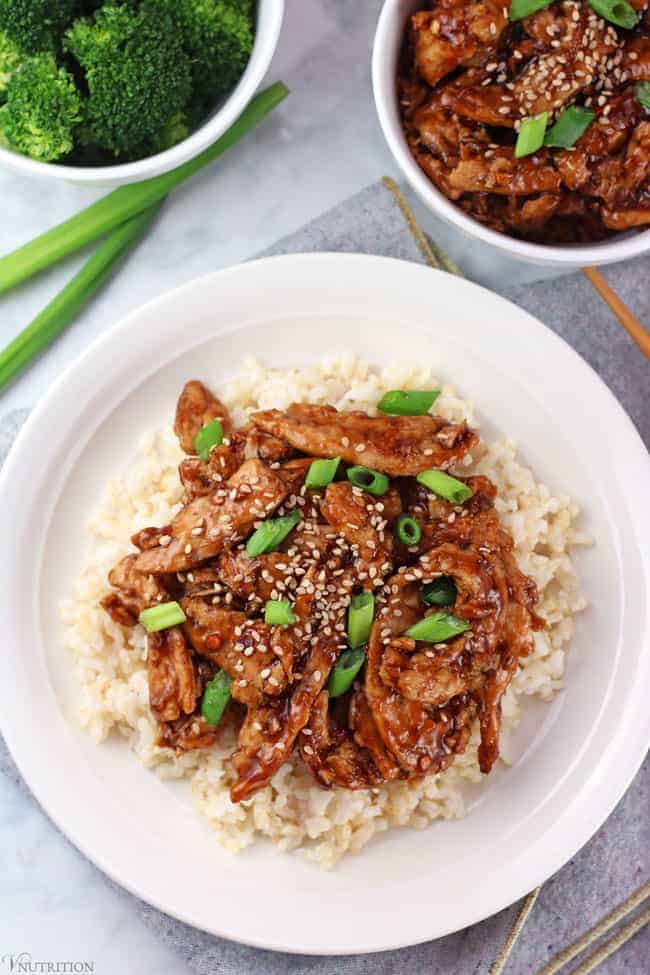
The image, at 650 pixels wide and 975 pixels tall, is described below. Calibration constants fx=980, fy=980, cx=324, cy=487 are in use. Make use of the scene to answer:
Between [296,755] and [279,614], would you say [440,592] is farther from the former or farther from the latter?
[296,755]

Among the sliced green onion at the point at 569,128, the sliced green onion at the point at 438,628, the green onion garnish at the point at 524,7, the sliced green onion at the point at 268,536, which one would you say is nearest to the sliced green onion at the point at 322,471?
the sliced green onion at the point at 268,536

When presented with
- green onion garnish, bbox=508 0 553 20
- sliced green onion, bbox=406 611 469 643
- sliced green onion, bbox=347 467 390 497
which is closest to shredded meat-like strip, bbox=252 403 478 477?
sliced green onion, bbox=347 467 390 497

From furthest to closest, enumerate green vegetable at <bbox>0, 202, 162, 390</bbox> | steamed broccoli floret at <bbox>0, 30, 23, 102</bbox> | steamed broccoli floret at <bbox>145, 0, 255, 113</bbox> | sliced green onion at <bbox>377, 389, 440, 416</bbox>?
1. green vegetable at <bbox>0, 202, 162, 390</bbox>
2. sliced green onion at <bbox>377, 389, 440, 416</bbox>
3. steamed broccoli floret at <bbox>145, 0, 255, 113</bbox>
4. steamed broccoli floret at <bbox>0, 30, 23, 102</bbox>

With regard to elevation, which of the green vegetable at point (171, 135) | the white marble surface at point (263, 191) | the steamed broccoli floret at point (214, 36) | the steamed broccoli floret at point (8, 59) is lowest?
the white marble surface at point (263, 191)

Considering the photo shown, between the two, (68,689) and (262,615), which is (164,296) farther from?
(68,689)

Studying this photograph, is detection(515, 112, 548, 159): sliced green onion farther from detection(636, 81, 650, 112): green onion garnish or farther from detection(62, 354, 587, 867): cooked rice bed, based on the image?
detection(62, 354, 587, 867): cooked rice bed

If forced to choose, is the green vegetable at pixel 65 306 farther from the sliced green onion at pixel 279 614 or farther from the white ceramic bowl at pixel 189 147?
the sliced green onion at pixel 279 614

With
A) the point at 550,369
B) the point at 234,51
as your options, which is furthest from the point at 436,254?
the point at 234,51

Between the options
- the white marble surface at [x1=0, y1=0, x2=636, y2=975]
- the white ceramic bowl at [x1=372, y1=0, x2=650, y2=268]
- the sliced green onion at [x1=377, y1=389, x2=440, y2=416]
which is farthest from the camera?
the white marble surface at [x1=0, y1=0, x2=636, y2=975]
